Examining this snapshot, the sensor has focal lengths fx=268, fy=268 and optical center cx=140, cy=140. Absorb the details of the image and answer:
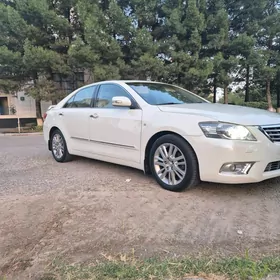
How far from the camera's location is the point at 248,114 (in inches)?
129

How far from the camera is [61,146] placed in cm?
520

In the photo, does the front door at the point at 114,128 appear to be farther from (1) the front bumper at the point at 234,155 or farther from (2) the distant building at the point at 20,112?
(2) the distant building at the point at 20,112

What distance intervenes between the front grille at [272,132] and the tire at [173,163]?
0.84 metres

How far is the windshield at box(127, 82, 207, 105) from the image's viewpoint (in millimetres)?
3898

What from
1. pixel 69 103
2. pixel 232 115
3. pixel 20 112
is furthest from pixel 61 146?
pixel 20 112

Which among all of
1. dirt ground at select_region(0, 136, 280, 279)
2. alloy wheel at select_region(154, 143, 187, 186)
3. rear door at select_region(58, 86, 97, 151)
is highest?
rear door at select_region(58, 86, 97, 151)

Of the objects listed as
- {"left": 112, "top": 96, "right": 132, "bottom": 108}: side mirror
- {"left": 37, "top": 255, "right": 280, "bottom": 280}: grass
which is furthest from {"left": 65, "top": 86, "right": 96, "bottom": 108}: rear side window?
{"left": 37, "top": 255, "right": 280, "bottom": 280}: grass

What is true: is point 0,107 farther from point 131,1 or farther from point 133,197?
point 133,197

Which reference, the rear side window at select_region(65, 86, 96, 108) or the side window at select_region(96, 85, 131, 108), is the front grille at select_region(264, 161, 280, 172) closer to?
the side window at select_region(96, 85, 131, 108)

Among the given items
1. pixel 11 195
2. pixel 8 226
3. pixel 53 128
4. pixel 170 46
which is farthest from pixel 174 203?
pixel 170 46

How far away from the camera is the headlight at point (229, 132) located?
9.70 feet

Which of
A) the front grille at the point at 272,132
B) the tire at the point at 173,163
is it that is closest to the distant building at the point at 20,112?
the tire at the point at 173,163

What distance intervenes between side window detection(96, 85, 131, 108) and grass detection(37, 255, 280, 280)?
263 centimetres

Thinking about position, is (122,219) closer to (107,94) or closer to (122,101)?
(122,101)
